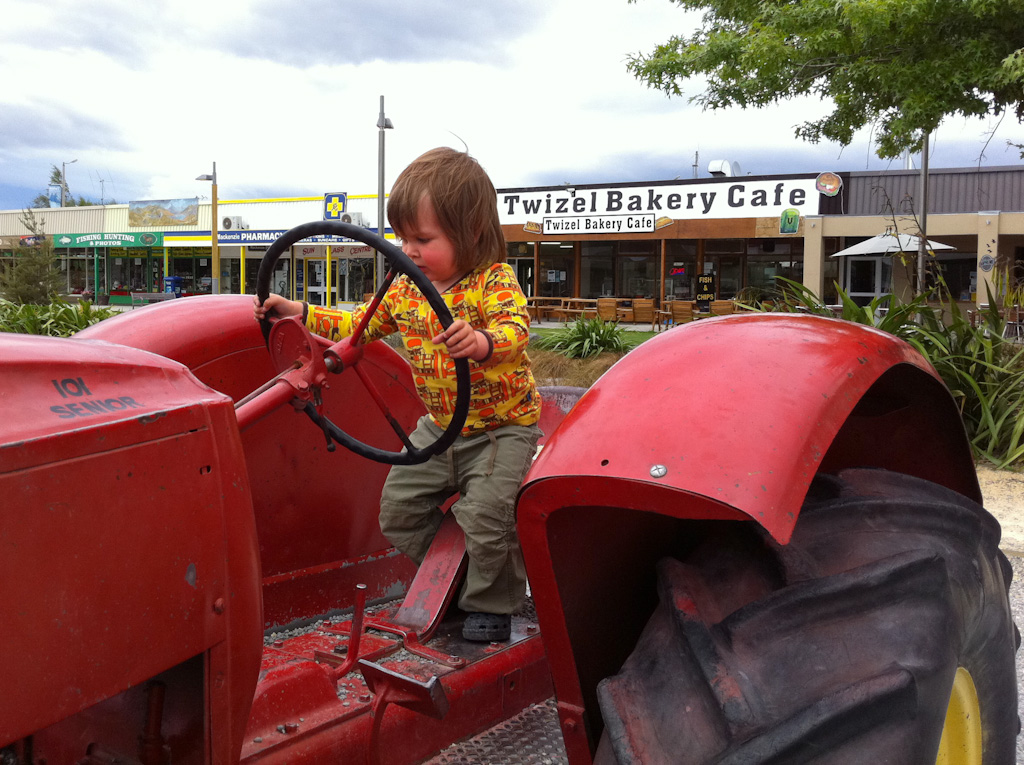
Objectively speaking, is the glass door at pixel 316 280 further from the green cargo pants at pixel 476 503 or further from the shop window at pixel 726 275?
the green cargo pants at pixel 476 503

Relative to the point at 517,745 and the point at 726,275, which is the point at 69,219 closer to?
the point at 726,275

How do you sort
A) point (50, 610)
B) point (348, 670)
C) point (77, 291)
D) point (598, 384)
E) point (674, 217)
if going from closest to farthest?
point (50, 610) → point (598, 384) → point (348, 670) → point (674, 217) → point (77, 291)

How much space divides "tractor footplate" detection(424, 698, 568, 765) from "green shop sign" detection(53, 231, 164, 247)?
123ft

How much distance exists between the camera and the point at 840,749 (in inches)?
45.1

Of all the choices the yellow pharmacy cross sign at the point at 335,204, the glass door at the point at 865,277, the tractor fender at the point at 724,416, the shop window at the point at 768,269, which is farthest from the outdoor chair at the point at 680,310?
the tractor fender at the point at 724,416

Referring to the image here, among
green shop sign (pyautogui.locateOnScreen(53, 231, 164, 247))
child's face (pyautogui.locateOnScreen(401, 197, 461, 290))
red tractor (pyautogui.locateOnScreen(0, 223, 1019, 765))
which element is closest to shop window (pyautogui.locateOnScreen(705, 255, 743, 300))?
green shop sign (pyautogui.locateOnScreen(53, 231, 164, 247))

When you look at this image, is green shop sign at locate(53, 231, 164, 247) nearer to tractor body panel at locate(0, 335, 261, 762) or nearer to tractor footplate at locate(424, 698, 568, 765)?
tractor footplate at locate(424, 698, 568, 765)

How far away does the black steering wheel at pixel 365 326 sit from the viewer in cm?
162

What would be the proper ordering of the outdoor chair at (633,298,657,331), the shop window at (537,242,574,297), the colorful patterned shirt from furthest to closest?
the shop window at (537,242,574,297) < the outdoor chair at (633,298,657,331) < the colorful patterned shirt

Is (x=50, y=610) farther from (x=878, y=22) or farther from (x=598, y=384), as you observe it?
(x=878, y=22)

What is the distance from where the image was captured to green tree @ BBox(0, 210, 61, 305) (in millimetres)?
19297

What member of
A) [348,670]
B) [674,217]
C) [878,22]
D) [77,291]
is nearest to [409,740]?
[348,670]

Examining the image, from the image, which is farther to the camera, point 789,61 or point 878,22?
point 789,61

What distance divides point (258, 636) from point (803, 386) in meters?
0.87
